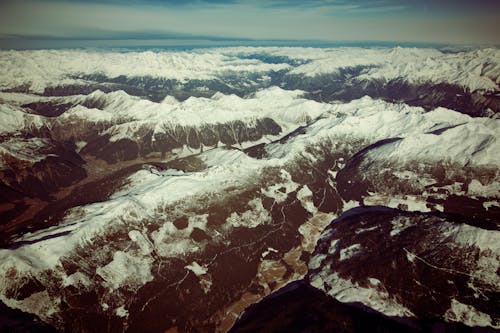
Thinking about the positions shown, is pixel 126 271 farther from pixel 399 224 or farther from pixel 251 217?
pixel 399 224

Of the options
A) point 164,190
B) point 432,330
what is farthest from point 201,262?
point 432,330

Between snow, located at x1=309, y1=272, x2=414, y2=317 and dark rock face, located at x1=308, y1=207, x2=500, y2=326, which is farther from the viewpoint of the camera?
snow, located at x1=309, y1=272, x2=414, y2=317

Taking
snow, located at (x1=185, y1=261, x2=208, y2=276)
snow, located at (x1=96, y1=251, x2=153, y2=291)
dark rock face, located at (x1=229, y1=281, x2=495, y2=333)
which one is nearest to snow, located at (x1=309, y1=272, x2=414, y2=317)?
dark rock face, located at (x1=229, y1=281, x2=495, y2=333)

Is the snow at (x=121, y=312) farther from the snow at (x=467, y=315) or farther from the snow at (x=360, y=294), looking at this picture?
the snow at (x=467, y=315)

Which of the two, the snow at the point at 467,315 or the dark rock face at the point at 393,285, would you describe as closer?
the snow at the point at 467,315

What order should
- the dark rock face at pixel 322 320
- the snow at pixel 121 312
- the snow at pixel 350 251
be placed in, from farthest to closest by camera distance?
the snow at pixel 350 251
the snow at pixel 121 312
the dark rock face at pixel 322 320

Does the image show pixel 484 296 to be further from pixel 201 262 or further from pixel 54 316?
pixel 54 316

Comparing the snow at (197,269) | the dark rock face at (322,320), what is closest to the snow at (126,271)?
the snow at (197,269)

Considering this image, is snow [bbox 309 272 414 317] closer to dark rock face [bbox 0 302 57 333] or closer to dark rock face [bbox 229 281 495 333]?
dark rock face [bbox 229 281 495 333]
